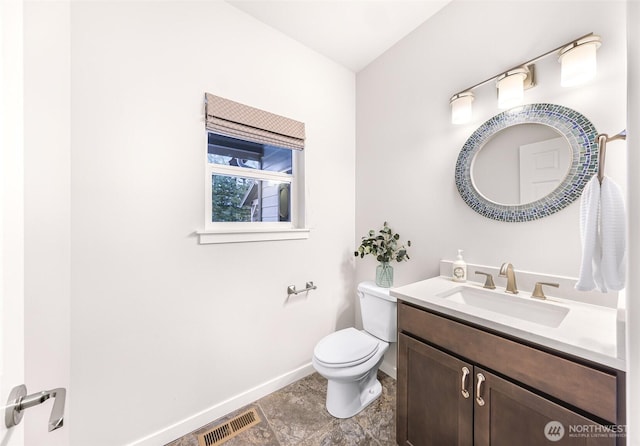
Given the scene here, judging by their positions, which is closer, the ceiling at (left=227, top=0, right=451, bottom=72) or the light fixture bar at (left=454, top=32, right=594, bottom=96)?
the light fixture bar at (left=454, top=32, right=594, bottom=96)

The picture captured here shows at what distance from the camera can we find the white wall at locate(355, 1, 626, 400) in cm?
108

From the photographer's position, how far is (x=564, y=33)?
1148 mm

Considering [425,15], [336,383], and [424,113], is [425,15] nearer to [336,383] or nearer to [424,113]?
[424,113]

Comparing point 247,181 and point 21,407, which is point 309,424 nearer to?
point 21,407

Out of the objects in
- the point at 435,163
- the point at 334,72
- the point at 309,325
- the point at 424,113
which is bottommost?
the point at 309,325

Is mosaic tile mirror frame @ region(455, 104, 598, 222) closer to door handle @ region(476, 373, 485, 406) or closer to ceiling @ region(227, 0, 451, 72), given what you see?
door handle @ region(476, 373, 485, 406)

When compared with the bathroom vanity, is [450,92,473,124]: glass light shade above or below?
above

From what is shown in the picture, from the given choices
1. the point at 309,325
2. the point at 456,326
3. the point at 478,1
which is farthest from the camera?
the point at 309,325

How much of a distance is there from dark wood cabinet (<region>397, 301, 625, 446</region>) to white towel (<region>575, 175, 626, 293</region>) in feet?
0.92

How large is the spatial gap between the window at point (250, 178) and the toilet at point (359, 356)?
74 cm

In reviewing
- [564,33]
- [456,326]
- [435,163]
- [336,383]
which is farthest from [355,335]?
[564,33]

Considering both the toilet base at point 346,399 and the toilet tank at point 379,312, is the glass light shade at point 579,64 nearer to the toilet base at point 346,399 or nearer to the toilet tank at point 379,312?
the toilet tank at point 379,312

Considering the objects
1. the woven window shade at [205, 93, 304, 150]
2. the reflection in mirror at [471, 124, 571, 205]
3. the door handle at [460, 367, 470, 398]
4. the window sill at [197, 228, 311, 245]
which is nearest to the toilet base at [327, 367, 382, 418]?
the door handle at [460, 367, 470, 398]

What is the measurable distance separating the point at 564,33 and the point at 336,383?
220 cm
